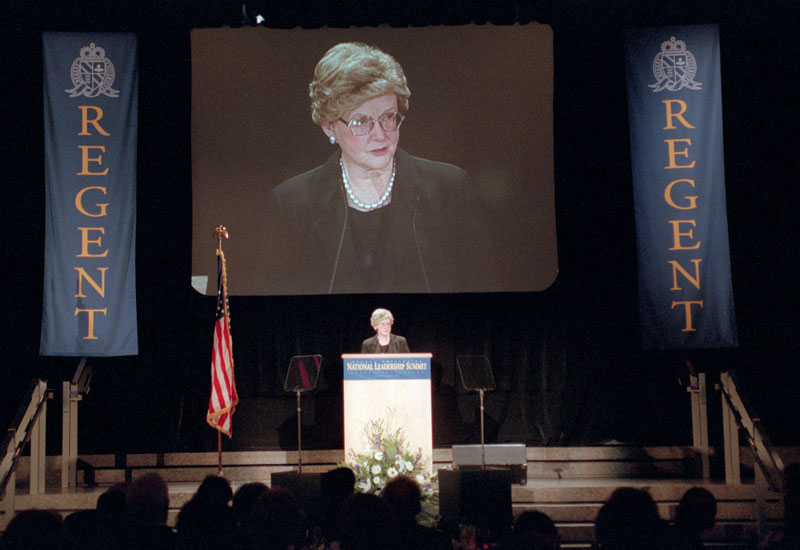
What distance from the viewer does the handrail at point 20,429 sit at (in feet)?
24.8

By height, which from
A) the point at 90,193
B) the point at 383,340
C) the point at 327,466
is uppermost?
the point at 90,193

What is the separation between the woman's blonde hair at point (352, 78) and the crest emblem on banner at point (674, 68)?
2562 mm

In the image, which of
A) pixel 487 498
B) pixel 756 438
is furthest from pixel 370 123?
pixel 756 438

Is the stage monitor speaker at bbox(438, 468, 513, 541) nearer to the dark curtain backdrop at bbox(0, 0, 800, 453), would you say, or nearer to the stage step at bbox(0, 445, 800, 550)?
the stage step at bbox(0, 445, 800, 550)

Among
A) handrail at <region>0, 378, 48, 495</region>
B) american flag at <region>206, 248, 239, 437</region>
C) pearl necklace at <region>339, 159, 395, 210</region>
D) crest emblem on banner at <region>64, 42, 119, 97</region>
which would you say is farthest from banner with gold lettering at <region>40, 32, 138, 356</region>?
pearl necklace at <region>339, 159, 395, 210</region>

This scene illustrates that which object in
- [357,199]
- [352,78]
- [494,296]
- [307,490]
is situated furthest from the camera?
[494,296]

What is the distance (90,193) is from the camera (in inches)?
347

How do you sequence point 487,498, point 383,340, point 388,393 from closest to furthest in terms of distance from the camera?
point 487,498 < point 388,393 < point 383,340

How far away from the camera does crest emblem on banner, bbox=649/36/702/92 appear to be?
29.1 feet

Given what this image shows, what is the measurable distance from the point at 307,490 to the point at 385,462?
1.33 metres

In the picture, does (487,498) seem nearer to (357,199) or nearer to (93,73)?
(357,199)

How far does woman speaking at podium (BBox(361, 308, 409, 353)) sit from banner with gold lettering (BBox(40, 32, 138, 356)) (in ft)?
7.81

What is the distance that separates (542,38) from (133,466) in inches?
241

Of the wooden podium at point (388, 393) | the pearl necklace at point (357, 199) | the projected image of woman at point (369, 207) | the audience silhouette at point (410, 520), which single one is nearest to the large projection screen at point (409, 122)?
the projected image of woman at point (369, 207)
